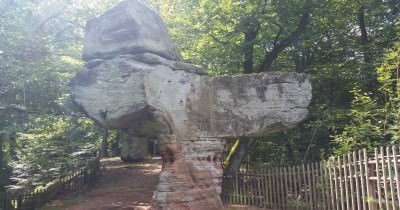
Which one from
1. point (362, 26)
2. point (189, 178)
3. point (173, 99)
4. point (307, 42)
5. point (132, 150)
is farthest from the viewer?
point (132, 150)

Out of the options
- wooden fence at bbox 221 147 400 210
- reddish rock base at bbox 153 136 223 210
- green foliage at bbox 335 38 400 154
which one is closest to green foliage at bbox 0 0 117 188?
reddish rock base at bbox 153 136 223 210

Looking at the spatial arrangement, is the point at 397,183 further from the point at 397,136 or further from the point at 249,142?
the point at 249,142

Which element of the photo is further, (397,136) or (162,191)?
(162,191)

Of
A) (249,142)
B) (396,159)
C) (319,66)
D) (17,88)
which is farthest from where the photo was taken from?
(319,66)

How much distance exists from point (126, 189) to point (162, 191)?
5.34 metres

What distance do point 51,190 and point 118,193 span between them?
8.01ft

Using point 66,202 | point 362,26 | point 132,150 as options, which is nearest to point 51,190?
point 66,202

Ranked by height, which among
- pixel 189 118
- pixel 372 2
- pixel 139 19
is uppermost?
pixel 372 2

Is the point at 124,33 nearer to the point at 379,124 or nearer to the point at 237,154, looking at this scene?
the point at 237,154

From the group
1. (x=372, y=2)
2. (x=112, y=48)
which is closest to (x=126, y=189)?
(x=112, y=48)

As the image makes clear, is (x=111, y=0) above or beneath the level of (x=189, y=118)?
above

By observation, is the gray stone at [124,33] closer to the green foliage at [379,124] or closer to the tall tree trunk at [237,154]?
the tall tree trunk at [237,154]

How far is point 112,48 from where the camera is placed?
10430mm

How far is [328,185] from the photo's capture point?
9375 millimetres
